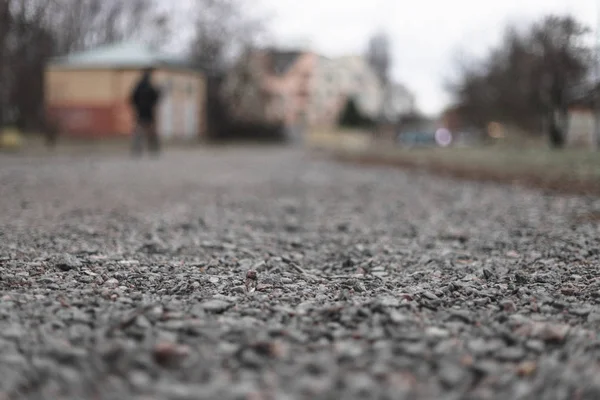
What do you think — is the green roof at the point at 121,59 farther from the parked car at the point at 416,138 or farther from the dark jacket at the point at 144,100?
the parked car at the point at 416,138

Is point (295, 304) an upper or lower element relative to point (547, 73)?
lower

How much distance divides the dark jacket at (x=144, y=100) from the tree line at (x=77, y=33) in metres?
5.69

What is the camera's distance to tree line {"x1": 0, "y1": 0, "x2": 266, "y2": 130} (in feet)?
62.6

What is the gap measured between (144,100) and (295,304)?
12677mm

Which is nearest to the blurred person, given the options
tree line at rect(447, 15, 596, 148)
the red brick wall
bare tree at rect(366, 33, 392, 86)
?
tree line at rect(447, 15, 596, 148)

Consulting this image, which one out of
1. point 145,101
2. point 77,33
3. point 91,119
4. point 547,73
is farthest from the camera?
point 77,33

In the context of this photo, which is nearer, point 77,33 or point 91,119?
point 91,119

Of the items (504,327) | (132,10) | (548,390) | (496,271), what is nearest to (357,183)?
(496,271)

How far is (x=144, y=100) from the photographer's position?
1466 centimetres

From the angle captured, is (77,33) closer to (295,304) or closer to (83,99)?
(83,99)

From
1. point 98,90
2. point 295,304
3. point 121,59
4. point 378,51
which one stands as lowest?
point 295,304

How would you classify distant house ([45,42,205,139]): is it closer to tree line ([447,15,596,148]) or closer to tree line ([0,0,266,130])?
tree line ([0,0,266,130])

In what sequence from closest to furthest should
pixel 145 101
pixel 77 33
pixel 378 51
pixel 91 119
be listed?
1. pixel 145 101
2. pixel 91 119
3. pixel 77 33
4. pixel 378 51

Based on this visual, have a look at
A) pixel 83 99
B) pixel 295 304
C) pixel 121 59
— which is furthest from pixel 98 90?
pixel 295 304
